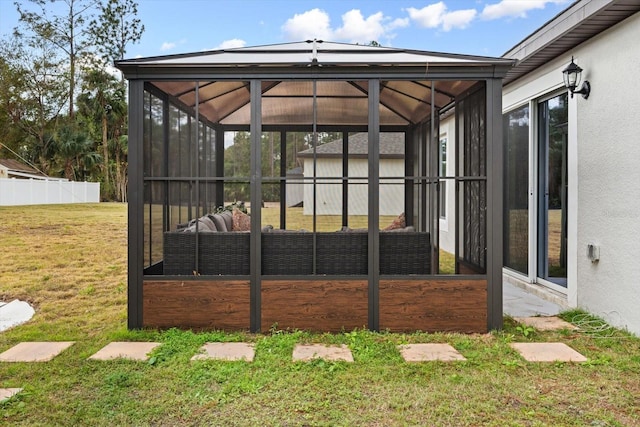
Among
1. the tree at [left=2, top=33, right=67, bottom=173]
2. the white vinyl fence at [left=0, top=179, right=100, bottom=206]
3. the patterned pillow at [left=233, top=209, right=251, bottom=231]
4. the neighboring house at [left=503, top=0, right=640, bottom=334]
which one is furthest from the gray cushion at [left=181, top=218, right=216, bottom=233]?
the tree at [left=2, top=33, right=67, bottom=173]

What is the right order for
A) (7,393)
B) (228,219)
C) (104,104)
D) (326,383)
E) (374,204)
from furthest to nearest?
(104,104) < (228,219) < (374,204) < (326,383) < (7,393)

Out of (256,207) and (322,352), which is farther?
(256,207)

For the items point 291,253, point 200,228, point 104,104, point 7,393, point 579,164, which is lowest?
point 7,393

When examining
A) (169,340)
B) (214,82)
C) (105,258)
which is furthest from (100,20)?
(169,340)

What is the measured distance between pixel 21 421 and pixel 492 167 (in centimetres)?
362

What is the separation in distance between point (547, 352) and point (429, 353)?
0.88 meters

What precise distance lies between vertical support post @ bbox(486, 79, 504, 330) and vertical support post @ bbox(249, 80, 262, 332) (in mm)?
1905

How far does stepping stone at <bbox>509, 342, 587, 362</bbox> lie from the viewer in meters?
3.38

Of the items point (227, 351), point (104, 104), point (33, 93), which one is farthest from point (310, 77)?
point (104, 104)

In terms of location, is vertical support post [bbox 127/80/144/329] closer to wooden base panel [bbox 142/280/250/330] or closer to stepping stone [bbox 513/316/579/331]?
wooden base panel [bbox 142/280/250/330]

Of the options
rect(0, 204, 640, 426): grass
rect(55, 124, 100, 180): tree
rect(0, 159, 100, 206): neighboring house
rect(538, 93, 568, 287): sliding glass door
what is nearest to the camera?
rect(0, 204, 640, 426): grass

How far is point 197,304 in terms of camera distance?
3.97 metres

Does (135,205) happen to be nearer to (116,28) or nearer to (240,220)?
(240,220)

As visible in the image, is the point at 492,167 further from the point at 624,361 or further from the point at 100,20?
the point at 100,20
